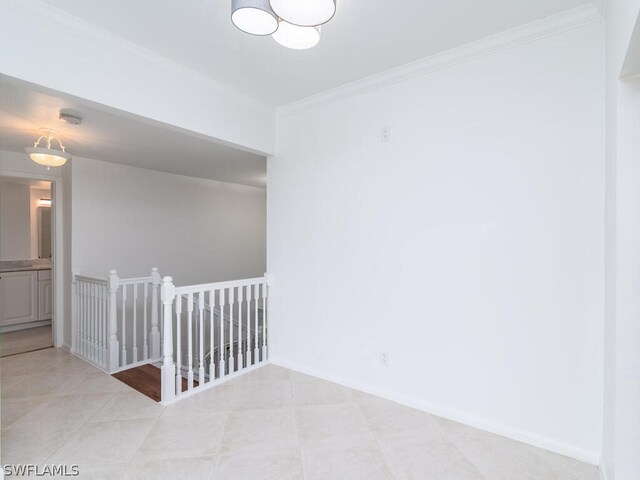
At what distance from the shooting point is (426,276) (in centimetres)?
233

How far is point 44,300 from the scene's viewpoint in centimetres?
516

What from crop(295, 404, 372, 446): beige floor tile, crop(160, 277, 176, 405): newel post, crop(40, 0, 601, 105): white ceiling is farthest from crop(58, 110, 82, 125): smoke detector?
crop(295, 404, 372, 446): beige floor tile

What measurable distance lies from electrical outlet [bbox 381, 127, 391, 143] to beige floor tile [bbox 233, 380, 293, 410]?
2.12 metres

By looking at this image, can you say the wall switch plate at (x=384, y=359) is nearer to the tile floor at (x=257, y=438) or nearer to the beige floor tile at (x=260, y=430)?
the tile floor at (x=257, y=438)

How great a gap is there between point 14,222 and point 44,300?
4.78 ft

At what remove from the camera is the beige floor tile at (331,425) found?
2018 mm

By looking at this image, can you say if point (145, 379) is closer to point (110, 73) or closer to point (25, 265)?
point (110, 73)

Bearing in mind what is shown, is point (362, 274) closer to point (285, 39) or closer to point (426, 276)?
point (426, 276)

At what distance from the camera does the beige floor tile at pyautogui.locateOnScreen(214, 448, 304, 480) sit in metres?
1.71

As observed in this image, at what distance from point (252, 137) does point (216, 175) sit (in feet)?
7.92

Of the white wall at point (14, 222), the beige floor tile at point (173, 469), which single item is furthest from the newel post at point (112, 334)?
the white wall at point (14, 222)

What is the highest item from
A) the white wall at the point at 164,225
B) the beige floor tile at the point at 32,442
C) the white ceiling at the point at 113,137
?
the white ceiling at the point at 113,137

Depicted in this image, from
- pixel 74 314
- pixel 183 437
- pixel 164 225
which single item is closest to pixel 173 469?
pixel 183 437

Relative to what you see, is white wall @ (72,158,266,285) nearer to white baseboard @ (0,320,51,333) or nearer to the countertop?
the countertop
